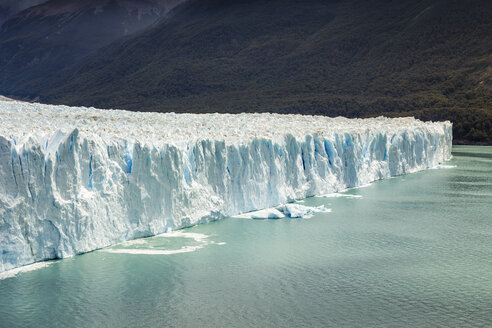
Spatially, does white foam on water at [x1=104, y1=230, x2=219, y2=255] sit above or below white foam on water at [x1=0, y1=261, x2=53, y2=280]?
below

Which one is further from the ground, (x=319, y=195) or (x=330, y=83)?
(x=330, y=83)

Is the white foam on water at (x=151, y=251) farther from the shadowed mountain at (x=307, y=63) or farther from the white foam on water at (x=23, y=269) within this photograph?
the shadowed mountain at (x=307, y=63)

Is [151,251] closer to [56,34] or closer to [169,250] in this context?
[169,250]

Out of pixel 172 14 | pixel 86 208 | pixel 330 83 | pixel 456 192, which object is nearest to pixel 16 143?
pixel 86 208

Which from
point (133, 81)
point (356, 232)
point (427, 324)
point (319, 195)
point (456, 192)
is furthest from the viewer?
point (133, 81)

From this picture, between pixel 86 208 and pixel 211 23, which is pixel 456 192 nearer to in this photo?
pixel 86 208

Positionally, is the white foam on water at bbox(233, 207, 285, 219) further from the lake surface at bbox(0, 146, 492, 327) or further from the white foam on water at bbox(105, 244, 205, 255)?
the white foam on water at bbox(105, 244, 205, 255)

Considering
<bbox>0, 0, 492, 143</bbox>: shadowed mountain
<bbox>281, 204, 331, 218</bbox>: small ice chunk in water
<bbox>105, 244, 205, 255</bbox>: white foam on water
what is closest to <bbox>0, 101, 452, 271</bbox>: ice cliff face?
<bbox>105, 244, 205, 255</bbox>: white foam on water
